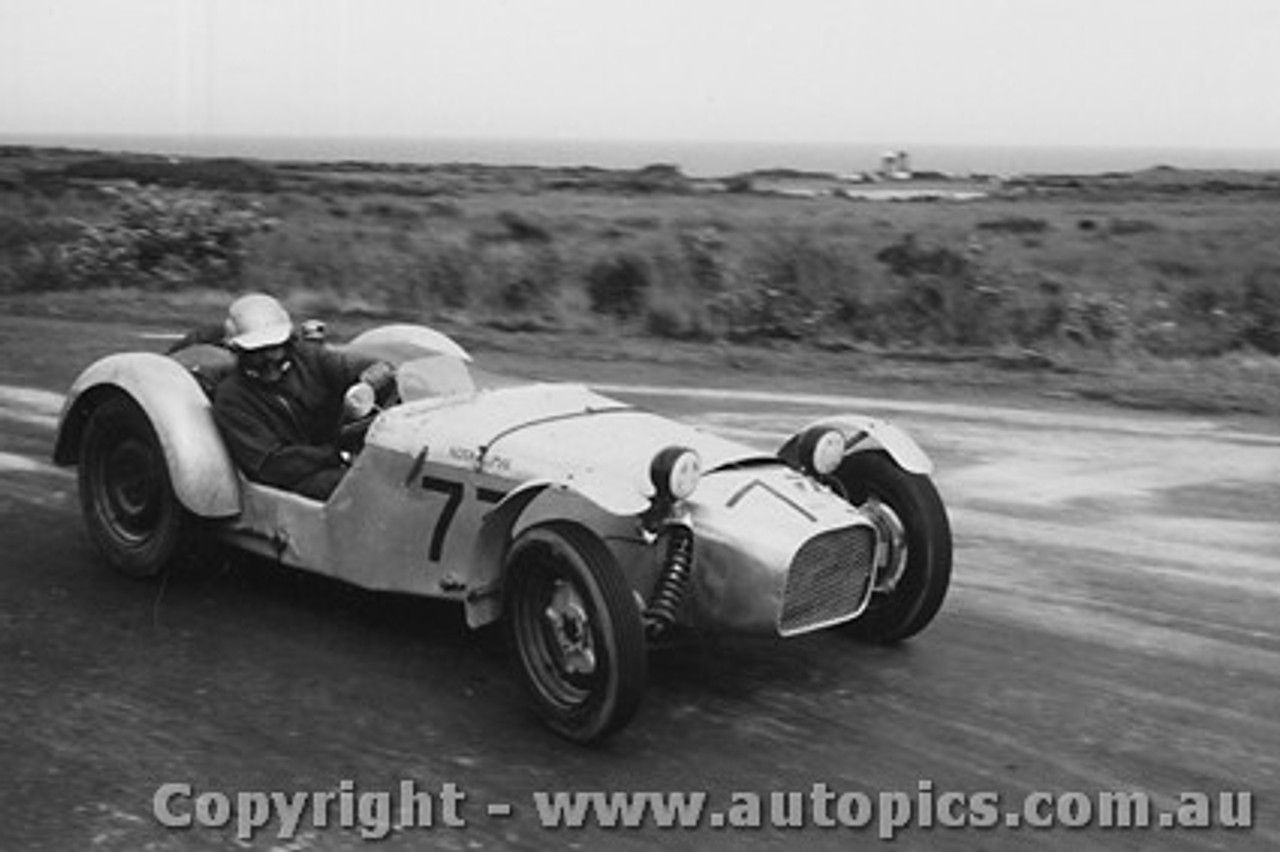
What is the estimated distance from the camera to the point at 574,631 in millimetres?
5141

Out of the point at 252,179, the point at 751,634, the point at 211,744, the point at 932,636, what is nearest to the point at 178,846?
the point at 211,744

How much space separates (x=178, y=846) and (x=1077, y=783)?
271 cm

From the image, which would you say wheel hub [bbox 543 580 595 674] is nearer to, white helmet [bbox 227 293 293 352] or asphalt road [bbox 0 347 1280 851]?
asphalt road [bbox 0 347 1280 851]

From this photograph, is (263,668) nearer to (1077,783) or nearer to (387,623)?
(387,623)

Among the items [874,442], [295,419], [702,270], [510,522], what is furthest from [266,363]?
[702,270]

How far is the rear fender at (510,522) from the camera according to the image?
5.37 m

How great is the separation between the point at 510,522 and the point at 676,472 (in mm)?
734

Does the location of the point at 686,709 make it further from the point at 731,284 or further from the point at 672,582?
the point at 731,284

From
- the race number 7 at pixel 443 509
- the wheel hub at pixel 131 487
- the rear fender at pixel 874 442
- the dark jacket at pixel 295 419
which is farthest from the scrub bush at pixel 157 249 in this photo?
the rear fender at pixel 874 442

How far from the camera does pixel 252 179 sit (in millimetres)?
Result: 64062

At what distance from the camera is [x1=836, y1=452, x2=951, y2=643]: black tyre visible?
19.6ft

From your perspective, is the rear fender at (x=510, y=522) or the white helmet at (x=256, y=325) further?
the white helmet at (x=256, y=325)

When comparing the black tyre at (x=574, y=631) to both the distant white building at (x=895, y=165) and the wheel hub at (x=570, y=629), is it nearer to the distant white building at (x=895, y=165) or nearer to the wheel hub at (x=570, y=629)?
the wheel hub at (x=570, y=629)

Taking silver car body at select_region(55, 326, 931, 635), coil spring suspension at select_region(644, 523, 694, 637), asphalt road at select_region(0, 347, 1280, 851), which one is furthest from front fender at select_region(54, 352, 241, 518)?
coil spring suspension at select_region(644, 523, 694, 637)
